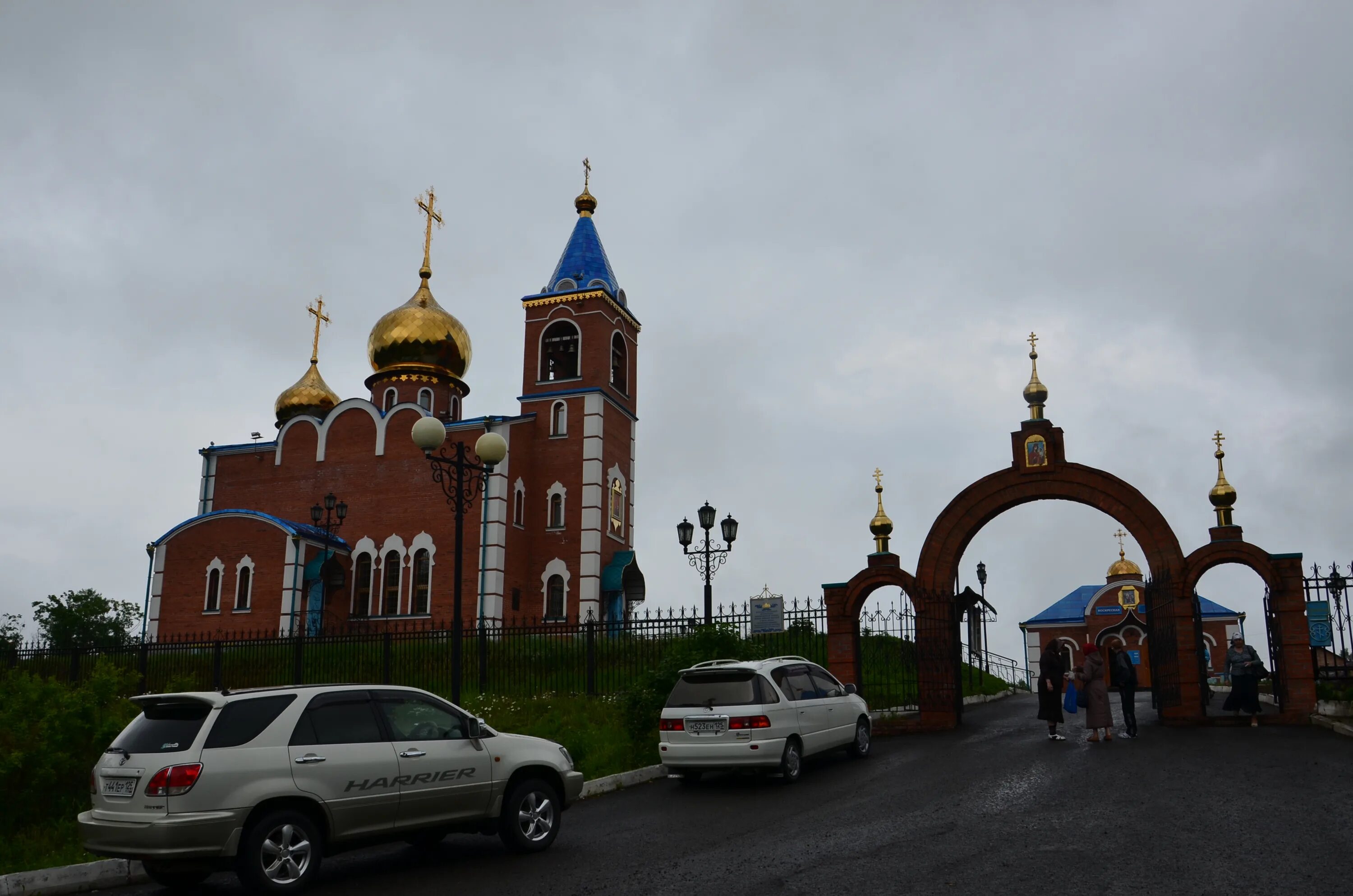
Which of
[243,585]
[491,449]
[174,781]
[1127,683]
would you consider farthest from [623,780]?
[243,585]

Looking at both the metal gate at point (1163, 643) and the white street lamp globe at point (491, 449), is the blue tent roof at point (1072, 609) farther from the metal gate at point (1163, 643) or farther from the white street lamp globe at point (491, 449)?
the white street lamp globe at point (491, 449)

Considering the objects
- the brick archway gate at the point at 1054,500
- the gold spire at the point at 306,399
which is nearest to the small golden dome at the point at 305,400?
the gold spire at the point at 306,399

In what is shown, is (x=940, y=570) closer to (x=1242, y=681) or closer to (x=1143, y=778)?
(x=1242, y=681)

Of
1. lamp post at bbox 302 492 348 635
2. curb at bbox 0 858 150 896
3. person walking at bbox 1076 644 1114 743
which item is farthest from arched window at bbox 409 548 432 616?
curb at bbox 0 858 150 896

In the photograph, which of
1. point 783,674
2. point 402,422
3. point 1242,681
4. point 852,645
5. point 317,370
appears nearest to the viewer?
point 783,674

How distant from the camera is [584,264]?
3991cm

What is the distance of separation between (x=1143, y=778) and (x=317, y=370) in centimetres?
3819

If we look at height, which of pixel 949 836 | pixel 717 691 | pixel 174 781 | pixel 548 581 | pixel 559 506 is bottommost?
pixel 949 836

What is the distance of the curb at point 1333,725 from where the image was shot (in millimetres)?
16031

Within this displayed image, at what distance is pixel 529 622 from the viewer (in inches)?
1406

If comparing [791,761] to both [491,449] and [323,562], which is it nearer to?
[491,449]

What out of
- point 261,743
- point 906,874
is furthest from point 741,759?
point 261,743

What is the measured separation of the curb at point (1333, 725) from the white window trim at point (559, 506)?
23.3m

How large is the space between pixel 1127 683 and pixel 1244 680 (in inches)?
126
